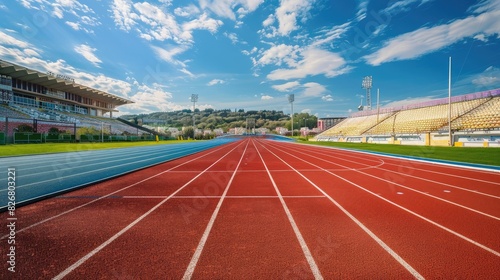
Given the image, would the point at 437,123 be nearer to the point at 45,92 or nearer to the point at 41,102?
the point at 41,102

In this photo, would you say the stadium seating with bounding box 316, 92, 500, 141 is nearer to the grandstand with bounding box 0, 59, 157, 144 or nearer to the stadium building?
the grandstand with bounding box 0, 59, 157, 144

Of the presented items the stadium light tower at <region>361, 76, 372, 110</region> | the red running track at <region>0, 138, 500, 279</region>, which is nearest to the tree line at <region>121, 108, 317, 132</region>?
the stadium light tower at <region>361, 76, 372, 110</region>

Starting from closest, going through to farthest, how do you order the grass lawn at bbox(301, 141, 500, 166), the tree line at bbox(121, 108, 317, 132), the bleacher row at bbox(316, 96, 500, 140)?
the grass lawn at bbox(301, 141, 500, 166), the bleacher row at bbox(316, 96, 500, 140), the tree line at bbox(121, 108, 317, 132)

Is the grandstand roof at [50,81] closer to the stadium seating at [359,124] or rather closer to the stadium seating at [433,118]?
the stadium seating at [433,118]

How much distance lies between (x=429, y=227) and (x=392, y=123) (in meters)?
39.0

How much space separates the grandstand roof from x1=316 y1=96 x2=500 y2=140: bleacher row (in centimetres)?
5447

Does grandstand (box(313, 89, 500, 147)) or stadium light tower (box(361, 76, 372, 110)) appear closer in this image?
grandstand (box(313, 89, 500, 147))

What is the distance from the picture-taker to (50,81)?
37.6 m

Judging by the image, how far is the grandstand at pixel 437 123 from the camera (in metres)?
20.7

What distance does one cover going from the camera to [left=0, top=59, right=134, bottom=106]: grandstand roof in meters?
31.0

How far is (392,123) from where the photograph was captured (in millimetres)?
36062

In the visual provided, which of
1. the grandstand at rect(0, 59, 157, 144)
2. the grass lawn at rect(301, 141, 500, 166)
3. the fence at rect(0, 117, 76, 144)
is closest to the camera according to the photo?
the grass lawn at rect(301, 141, 500, 166)

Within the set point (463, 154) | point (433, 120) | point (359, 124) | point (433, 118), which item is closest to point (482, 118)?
point (433, 120)

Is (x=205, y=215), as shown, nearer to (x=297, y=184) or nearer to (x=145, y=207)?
(x=145, y=207)
